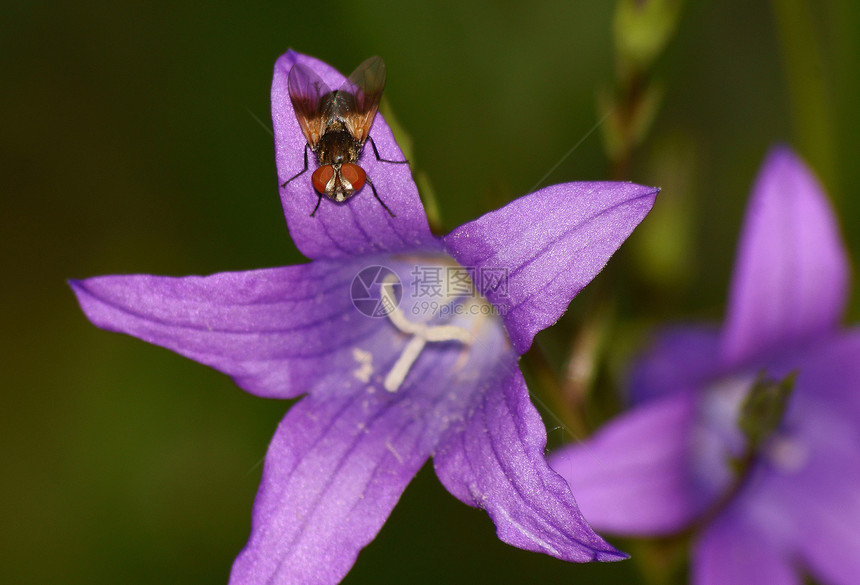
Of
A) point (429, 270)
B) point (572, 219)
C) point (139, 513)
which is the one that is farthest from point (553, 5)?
point (139, 513)

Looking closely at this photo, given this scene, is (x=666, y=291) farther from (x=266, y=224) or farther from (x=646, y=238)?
(x=266, y=224)

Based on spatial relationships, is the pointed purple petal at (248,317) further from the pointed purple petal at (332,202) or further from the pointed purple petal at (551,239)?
the pointed purple petal at (551,239)

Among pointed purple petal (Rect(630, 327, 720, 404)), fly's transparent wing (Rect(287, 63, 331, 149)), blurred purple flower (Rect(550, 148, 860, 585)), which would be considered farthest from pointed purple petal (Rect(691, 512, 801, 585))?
fly's transparent wing (Rect(287, 63, 331, 149))

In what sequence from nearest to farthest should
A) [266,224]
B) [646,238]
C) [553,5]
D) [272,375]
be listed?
1. [272,375]
2. [646,238]
3. [266,224]
4. [553,5]

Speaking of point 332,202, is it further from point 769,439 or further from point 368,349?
point 769,439


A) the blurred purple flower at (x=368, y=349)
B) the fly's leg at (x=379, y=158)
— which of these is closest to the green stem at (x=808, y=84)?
the blurred purple flower at (x=368, y=349)
